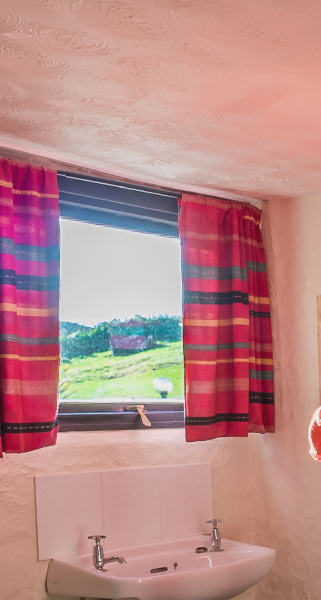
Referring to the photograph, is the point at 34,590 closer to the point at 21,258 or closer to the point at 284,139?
the point at 21,258

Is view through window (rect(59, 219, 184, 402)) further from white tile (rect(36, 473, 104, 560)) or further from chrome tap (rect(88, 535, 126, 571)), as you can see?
chrome tap (rect(88, 535, 126, 571))

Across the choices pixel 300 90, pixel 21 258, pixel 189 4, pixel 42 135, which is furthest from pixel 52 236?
pixel 189 4

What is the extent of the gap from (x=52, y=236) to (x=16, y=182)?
0.81ft

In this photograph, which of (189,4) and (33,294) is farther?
(33,294)

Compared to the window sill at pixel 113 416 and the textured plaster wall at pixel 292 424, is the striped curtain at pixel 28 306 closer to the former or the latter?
the window sill at pixel 113 416

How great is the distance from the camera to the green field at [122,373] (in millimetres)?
3289

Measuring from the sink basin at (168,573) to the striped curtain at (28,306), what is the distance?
20.6 inches

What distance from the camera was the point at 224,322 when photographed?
3549 millimetres

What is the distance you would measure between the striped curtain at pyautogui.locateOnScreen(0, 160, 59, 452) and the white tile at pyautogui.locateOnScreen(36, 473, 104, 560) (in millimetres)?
245

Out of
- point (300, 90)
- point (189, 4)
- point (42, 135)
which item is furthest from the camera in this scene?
point (42, 135)

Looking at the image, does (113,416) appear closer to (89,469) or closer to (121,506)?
(89,469)

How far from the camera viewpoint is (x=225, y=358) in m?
3.54

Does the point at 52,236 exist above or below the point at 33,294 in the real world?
above

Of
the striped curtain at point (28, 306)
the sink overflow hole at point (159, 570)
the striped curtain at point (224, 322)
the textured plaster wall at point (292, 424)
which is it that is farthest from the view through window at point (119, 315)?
the sink overflow hole at point (159, 570)
